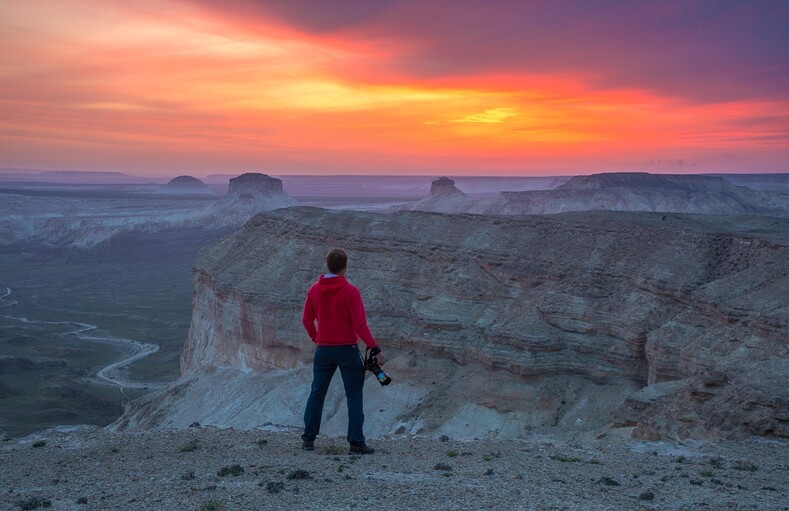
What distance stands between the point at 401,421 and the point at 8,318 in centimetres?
5687

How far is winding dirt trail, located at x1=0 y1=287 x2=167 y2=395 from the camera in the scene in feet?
142

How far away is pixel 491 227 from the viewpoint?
25750mm

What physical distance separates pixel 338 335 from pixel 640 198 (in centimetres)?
10199

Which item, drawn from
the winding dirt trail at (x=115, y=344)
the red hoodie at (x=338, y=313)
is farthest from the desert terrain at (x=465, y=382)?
the red hoodie at (x=338, y=313)

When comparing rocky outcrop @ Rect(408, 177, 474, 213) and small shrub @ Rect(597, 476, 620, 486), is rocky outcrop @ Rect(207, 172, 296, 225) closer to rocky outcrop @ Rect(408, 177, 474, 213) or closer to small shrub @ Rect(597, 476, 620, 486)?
rocky outcrop @ Rect(408, 177, 474, 213)

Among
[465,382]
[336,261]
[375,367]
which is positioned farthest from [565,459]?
[465,382]

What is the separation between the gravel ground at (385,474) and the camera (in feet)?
26.0

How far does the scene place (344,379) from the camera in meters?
9.79

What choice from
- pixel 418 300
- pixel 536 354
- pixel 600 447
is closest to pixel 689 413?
pixel 600 447

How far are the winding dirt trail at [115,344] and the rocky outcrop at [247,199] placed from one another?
64.5 meters

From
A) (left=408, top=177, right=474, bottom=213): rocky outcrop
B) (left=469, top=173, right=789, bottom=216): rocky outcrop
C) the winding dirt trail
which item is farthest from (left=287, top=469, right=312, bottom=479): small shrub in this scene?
Answer: (left=408, top=177, right=474, bottom=213): rocky outcrop

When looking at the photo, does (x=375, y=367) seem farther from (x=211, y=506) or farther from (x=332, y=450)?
(x=211, y=506)

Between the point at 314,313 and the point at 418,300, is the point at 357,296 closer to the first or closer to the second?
the point at 314,313

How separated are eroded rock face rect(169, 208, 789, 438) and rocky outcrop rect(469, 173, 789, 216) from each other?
2837 inches
